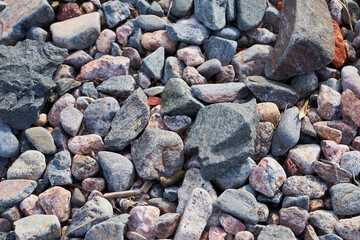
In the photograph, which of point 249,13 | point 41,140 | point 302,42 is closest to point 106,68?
point 41,140

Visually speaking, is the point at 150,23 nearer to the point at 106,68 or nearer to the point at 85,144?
the point at 106,68

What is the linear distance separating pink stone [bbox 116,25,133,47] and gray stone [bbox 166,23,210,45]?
0.32 metres

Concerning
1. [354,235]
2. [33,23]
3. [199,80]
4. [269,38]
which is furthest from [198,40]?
[354,235]

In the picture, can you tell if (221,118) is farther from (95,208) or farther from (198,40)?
(95,208)

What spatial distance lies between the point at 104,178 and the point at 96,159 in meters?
0.13

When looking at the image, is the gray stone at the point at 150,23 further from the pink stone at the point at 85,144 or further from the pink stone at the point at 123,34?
the pink stone at the point at 85,144

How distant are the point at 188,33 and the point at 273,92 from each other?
76 centimetres

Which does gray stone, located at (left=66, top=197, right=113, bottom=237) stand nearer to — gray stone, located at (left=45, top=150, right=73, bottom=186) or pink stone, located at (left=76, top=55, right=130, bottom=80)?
gray stone, located at (left=45, top=150, right=73, bottom=186)

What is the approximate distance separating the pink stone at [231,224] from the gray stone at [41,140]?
45.8 inches

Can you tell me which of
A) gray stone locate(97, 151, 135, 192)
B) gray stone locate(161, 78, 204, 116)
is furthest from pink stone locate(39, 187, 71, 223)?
gray stone locate(161, 78, 204, 116)

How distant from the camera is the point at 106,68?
7.98 ft

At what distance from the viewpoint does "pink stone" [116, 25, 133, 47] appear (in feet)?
8.41

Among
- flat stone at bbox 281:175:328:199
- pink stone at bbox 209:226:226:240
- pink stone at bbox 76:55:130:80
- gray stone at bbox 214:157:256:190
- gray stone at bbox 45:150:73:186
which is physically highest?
pink stone at bbox 76:55:130:80

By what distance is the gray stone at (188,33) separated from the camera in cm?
245
